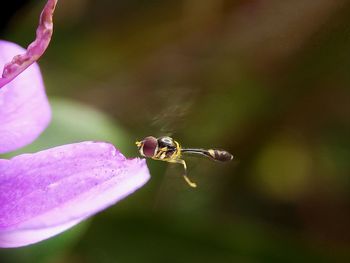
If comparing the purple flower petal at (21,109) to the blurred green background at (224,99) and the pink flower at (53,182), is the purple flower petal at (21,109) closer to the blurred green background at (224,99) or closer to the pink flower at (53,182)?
the pink flower at (53,182)

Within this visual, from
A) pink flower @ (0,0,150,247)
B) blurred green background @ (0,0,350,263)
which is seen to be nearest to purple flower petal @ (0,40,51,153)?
pink flower @ (0,0,150,247)

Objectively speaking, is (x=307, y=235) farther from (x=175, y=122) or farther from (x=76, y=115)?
(x=175, y=122)

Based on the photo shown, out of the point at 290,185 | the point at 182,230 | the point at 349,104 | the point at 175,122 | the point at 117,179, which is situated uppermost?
the point at 349,104

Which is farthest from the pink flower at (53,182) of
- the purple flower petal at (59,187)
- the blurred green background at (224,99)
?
the blurred green background at (224,99)

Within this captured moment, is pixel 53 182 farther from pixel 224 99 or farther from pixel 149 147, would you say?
pixel 224 99

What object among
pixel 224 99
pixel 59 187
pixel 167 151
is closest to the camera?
pixel 59 187

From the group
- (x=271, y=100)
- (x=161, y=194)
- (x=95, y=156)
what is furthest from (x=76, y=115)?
(x=95, y=156)

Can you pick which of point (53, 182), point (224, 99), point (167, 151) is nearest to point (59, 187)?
point (53, 182)
